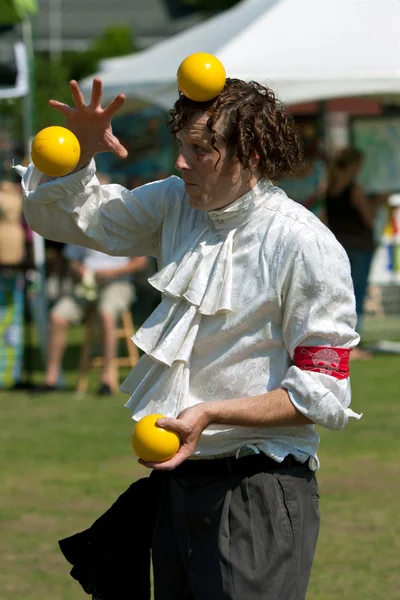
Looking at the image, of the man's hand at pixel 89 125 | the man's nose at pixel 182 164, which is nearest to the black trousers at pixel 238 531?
the man's nose at pixel 182 164

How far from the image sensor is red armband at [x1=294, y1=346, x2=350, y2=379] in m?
2.67

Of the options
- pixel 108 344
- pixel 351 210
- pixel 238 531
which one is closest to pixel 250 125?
pixel 238 531

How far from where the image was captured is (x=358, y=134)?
13055 millimetres

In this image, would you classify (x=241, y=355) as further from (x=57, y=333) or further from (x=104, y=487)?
(x=57, y=333)

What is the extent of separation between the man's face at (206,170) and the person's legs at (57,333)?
24.0 ft

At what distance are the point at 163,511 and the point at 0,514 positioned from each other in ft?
11.4

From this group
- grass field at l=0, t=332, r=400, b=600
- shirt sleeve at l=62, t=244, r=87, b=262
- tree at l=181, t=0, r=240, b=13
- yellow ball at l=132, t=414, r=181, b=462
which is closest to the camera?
yellow ball at l=132, t=414, r=181, b=462

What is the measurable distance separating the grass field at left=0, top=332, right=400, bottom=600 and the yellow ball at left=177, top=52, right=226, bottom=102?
2.73m

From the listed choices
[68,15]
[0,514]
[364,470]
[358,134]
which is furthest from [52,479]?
[68,15]

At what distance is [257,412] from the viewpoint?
2.67m

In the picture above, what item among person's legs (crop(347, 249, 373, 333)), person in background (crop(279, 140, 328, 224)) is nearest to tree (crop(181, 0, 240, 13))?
person in background (crop(279, 140, 328, 224))

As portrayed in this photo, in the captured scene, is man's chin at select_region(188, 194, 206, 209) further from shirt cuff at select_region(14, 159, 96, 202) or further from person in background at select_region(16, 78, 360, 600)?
shirt cuff at select_region(14, 159, 96, 202)

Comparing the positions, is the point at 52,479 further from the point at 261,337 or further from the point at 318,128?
the point at 318,128

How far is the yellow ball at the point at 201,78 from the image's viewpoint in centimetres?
267
